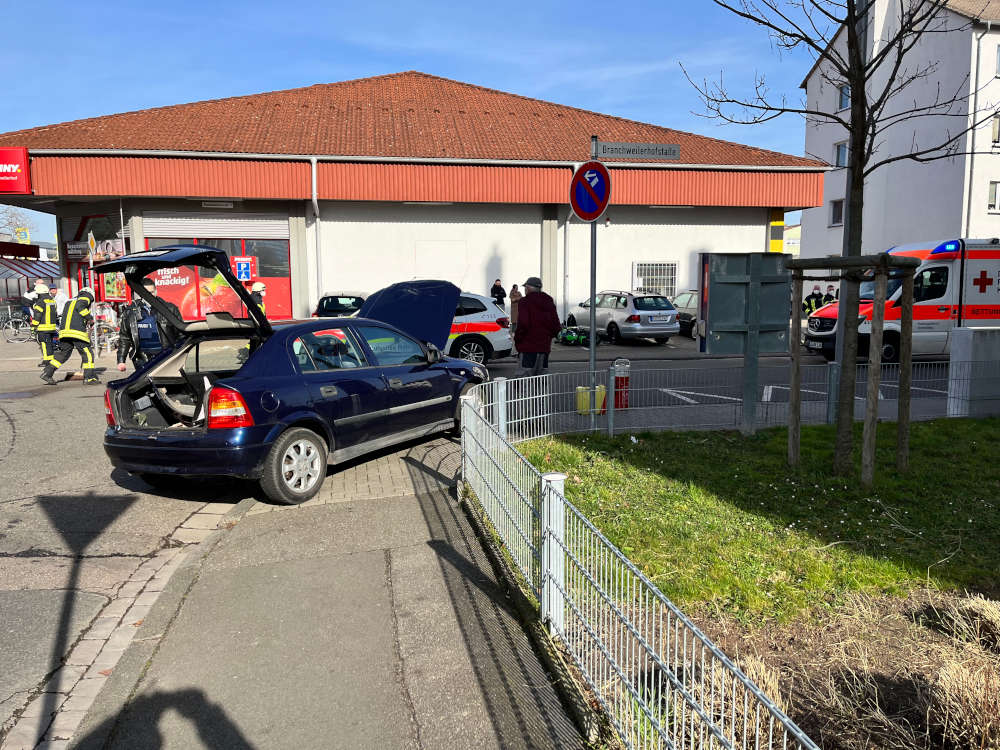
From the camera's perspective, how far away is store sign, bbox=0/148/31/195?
20.6 metres

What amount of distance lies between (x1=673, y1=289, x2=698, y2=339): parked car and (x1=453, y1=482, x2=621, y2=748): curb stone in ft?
60.9

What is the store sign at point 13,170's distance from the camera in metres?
Answer: 20.6

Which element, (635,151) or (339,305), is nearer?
(635,151)

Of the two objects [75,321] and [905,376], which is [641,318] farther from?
[905,376]

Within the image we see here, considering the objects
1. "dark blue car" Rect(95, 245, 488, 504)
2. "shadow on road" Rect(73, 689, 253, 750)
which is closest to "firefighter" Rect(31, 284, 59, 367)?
"dark blue car" Rect(95, 245, 488, 504)

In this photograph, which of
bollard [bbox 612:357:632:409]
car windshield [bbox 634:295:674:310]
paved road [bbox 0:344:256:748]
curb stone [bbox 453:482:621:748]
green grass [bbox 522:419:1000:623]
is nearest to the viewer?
curb stone [bbox 453:482:621:748]

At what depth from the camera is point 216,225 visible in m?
23.0

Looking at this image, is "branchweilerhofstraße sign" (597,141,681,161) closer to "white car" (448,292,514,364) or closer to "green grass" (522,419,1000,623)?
"green grass" (522,419,1000,623)

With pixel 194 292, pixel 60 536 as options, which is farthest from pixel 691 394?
pixel 194 292

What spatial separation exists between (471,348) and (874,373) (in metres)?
10.2

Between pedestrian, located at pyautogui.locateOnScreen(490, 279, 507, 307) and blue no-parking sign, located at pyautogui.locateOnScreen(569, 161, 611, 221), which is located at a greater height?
blue no-parking sign, located at pyautogui.locateOnScreen(569, 161, 611, 221)

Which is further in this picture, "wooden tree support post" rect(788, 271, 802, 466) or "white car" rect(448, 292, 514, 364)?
"white car" rect(448, 292, 514, 364)

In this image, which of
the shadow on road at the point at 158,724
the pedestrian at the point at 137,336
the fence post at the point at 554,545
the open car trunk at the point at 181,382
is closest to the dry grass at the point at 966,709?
the fence post at the point at 554,545

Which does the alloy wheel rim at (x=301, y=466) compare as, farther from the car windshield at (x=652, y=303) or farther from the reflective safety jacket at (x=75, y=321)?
the car windshield at (x=652, y=303)
